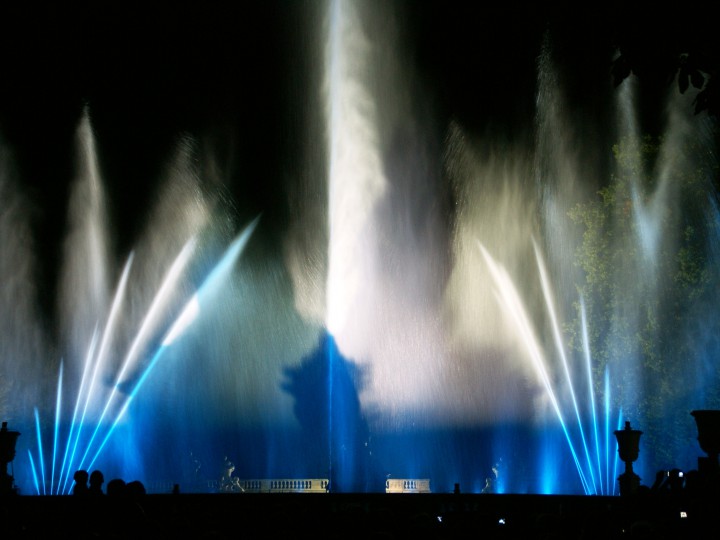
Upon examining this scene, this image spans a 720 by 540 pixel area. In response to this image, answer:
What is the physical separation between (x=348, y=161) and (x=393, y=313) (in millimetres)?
5846

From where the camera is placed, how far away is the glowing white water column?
3030 centimetres

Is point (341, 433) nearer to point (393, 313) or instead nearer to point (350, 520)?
point (393, 313)

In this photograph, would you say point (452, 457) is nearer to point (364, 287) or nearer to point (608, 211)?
point (364, 287)

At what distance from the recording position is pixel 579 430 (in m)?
31.2

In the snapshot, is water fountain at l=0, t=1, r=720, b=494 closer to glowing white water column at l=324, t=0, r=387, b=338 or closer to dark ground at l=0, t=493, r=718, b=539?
glowing white water column at l=324, t=0, r=387, b=338

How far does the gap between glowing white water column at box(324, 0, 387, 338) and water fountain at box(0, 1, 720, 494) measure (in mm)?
80

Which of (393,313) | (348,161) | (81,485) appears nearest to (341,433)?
(393,313)

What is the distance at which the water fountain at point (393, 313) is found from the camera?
27.9 meters

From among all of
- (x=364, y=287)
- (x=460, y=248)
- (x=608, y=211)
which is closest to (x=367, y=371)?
(x=364, y=287)

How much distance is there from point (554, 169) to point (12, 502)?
2493 cm

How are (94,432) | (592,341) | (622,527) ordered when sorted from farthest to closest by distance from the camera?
(94,432) < (592,341) < (622,527)

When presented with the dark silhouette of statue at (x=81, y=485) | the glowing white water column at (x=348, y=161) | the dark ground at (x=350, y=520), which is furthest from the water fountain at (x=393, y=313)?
the dark silhouette of statue at (x=81, y=485)

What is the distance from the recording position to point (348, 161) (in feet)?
101

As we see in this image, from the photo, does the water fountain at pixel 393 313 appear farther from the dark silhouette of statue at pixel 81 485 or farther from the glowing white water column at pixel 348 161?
the dark silhouette of statue at pixel 81 485
